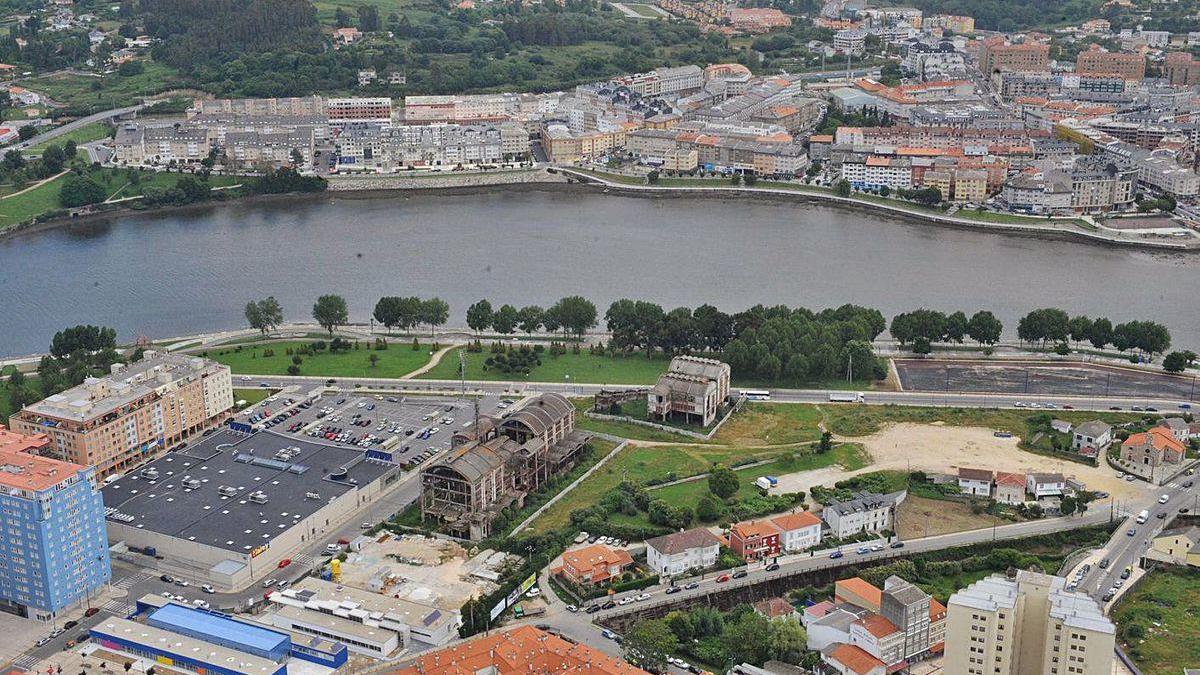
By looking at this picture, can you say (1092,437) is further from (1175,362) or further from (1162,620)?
(1162,620)

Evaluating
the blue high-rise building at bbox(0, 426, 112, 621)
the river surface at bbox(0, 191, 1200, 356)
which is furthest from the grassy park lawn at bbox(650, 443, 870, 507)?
the river surface at bbox(0, 191, 1200, 356)

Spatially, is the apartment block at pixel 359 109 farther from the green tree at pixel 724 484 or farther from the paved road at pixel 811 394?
the green tree at pixel 724 484

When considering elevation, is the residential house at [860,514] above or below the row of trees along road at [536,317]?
below

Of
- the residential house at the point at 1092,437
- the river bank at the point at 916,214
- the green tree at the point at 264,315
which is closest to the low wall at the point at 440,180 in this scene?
the river bank at the point at 916,214

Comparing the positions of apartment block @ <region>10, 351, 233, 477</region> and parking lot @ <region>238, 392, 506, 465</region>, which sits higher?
apartment block @ <region>10, 351, 233, 477</region>

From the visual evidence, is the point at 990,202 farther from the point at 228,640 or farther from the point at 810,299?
the point at 228,640

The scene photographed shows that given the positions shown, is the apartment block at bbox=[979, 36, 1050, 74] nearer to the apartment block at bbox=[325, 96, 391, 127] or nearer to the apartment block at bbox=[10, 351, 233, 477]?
the apartment block at bbox=[325, 96, 391, 127]
